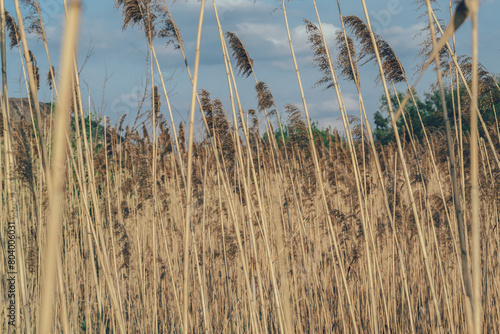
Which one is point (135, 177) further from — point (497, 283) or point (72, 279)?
point (497, 283)

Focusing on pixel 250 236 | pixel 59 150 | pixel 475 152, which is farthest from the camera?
pixel 250 236

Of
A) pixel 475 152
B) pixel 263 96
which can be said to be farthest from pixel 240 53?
pixel 475 152

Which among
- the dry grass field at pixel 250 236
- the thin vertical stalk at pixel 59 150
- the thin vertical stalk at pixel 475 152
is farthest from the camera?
the dry grass field at pixel 250 236

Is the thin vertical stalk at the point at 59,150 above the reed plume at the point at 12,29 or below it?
below

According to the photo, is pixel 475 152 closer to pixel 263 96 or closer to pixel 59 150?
pixel 59 150

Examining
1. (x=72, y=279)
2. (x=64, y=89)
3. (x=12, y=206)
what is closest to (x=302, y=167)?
(x=72, y=279)

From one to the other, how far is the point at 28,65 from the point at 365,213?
5.59 ft

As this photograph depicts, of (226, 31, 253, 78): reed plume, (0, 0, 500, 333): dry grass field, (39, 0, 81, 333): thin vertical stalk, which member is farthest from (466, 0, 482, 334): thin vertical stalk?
(226, 31, 253, 78): reed plume

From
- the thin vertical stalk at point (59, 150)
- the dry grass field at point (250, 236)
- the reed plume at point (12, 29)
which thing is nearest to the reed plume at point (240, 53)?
the dry grass field at point (250, 236)

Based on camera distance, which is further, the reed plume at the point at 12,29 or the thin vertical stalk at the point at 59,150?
the reed plume at the point at 12,29

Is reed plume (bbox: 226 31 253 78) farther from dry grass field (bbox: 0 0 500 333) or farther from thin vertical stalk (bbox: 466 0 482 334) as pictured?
thin vertical stalk (bbox: 466 0 482 334)

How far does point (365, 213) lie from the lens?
2193 mm

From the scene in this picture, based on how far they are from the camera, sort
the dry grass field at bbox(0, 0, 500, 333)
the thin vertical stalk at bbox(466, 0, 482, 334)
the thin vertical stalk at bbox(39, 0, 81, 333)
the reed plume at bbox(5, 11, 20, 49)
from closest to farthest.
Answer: the thin vertical stalk at bbox(39, 0, 81, 333), the thin vertical stalk at bbox(466, 0, 482, 334), the dry grass field at bbox(0, 0, 500, 333), the reed plume at bbox(5, 11, 20, 49)

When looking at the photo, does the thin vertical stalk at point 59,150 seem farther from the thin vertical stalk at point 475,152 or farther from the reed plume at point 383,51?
the reed plume at point 383,51
